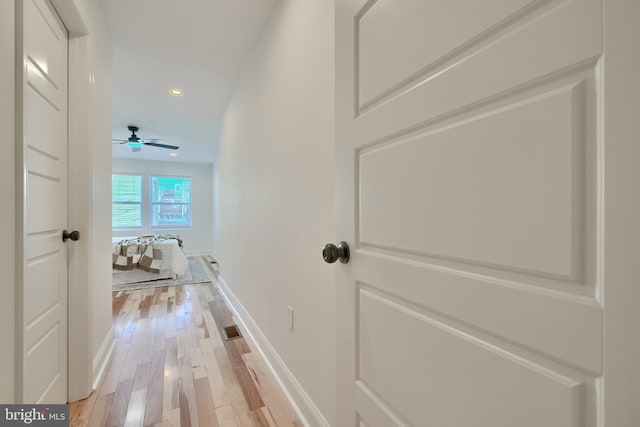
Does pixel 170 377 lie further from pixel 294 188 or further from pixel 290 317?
pixel 294 188

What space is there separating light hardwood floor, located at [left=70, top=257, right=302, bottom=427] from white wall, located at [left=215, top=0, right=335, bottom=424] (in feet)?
0.77

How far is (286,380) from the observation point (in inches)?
65.5

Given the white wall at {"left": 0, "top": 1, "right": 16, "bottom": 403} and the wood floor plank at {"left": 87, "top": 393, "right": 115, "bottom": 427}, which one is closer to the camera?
the white wall at {"left": 0, "top": 1, "right": 16, "bottom": 403}

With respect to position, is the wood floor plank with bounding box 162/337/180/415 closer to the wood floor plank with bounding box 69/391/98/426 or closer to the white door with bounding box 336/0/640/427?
the wood floor plank with bounding box 69/391/98/426

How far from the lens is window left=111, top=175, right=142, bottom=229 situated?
258 inches

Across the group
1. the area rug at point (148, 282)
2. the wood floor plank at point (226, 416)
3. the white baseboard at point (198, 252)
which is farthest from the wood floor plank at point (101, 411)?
the white baseboard at point (198, 252)

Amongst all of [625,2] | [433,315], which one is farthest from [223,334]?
[625,2]

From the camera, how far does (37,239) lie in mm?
1242

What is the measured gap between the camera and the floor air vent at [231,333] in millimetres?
2426

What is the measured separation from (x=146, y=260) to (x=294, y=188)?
393cm

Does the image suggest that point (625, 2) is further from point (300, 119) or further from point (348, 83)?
point (300, 119)

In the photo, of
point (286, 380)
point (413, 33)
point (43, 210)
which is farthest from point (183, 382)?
point (413, 33)

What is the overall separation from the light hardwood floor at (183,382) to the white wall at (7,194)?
0.74 metres

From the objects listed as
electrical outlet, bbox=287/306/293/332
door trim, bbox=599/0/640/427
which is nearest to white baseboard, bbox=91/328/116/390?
electrical outlet, bbox=287/306/293/332
